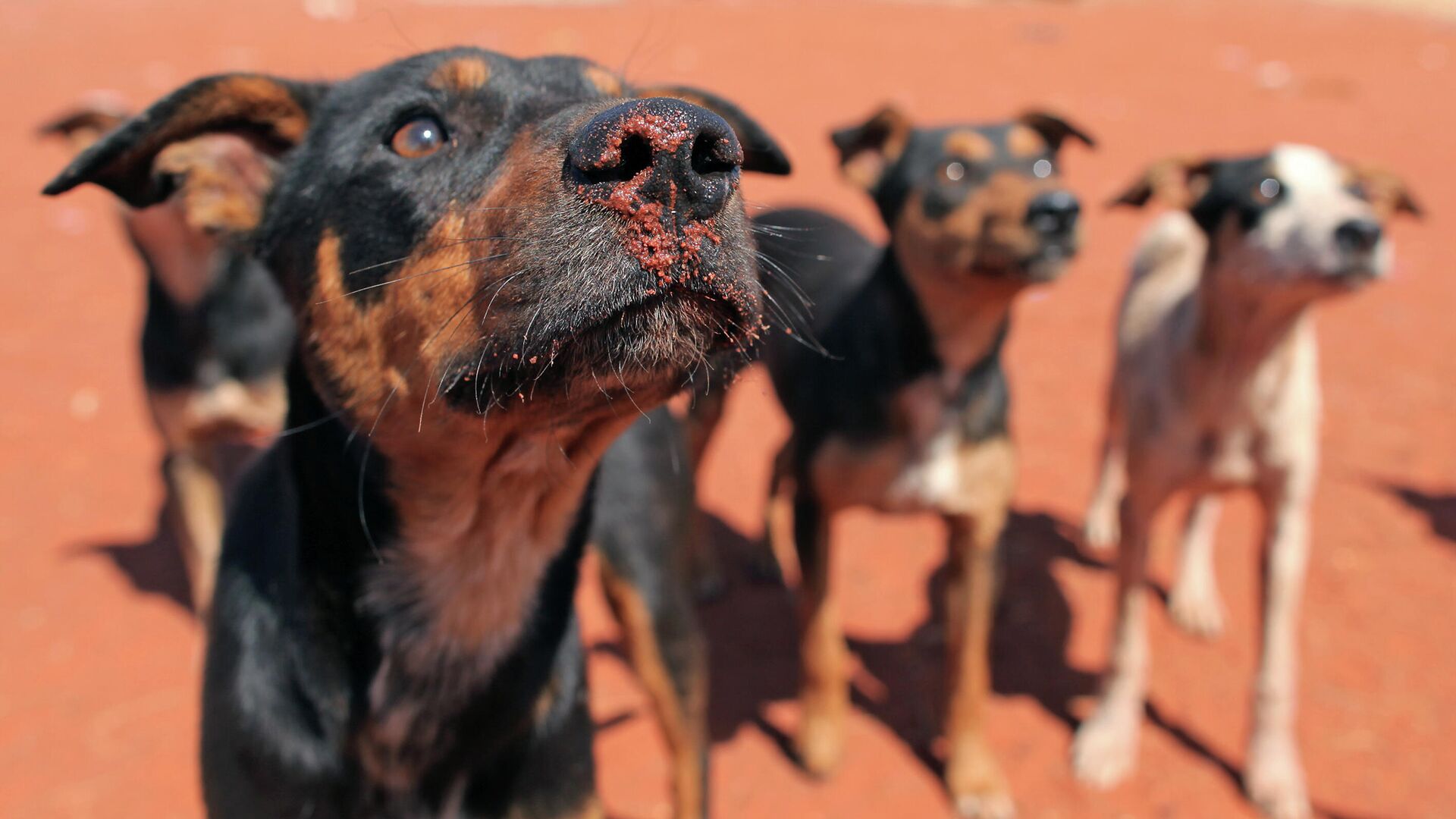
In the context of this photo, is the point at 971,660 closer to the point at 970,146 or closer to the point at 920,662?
the point at 920,662

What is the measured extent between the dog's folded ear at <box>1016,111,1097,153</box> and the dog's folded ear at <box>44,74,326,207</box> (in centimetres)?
314

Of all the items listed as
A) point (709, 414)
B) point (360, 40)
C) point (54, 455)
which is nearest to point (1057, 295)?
point (709, 414)

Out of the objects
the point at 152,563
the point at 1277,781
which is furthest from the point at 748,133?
the point at 152,563

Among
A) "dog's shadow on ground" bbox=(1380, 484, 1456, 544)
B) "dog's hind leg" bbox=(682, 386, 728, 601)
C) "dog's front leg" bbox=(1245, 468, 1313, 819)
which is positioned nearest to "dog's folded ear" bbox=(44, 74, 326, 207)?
"dog's hind leg" bbox=(682, 386, 728, 601)

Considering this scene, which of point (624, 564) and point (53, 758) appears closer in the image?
point (624, 564)

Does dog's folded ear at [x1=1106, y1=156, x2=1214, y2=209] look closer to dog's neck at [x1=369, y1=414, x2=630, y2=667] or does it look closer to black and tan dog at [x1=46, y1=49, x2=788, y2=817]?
black and tan dog at [x1=46, y1=49, x2=788, y2=817]


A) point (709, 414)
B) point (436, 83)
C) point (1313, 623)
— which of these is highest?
point (436, 83)

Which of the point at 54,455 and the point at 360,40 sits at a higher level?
the point at 360,40

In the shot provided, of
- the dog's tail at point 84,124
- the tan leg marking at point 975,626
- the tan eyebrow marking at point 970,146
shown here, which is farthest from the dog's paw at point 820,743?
the dog's tail at point 84,124

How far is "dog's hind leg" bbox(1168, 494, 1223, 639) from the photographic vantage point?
544 cm

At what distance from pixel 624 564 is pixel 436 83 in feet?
5.79

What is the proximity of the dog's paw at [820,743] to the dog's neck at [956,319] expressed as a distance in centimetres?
156

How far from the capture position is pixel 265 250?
2.62 meters

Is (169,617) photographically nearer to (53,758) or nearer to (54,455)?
(53,758)
